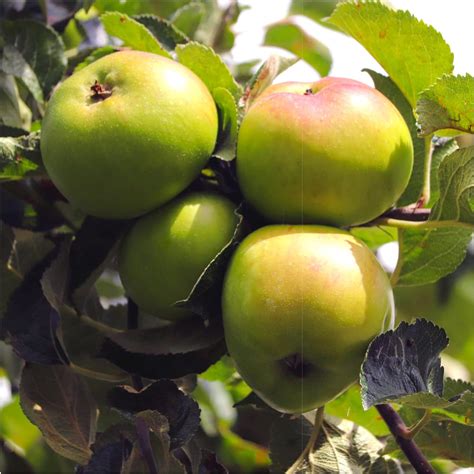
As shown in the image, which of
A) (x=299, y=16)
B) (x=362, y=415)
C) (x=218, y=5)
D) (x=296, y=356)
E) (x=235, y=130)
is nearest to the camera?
(x=296, y=356)

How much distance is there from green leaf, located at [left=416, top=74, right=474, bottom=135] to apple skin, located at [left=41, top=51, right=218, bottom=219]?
0.68ft

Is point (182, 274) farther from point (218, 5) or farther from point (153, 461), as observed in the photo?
point (218, 5)

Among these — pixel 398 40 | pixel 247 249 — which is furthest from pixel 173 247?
pixel 398 40

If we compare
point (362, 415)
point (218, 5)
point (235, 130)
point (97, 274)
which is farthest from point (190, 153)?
point (218, 5)

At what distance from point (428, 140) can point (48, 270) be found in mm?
429

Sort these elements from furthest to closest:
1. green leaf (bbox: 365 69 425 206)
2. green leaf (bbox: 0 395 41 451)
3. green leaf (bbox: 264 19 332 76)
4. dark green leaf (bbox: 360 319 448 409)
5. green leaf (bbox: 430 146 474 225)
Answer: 1. green leaf (bbox: 264 19 332 76)
2. green leaf (bbox: 0 395 41 451)
3. green leaf (bbox: 365 69 425 206)
4. green leaf (bbox: 430 146 474 225)
5. dark green leaf (bbox: 360 319 448 409)

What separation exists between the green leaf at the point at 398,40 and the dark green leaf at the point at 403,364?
280 millimetres

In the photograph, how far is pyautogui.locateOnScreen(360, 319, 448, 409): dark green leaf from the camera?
735mm

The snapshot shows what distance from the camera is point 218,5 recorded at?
143 cm

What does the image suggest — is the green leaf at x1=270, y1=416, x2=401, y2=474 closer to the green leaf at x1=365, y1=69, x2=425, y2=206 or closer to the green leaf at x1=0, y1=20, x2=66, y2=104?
the green leaf at x1=365, y1=69, x2=425, y2=206

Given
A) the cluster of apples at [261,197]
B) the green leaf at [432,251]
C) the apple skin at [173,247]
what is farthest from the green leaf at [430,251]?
the apple skin at [173,247]

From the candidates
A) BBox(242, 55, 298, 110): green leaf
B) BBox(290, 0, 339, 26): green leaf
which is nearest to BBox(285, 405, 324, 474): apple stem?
BBox(242, 55, 298, 110): green leaf

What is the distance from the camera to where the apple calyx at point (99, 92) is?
2.73ft

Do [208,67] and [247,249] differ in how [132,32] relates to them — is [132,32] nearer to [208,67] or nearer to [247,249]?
[208,67]
